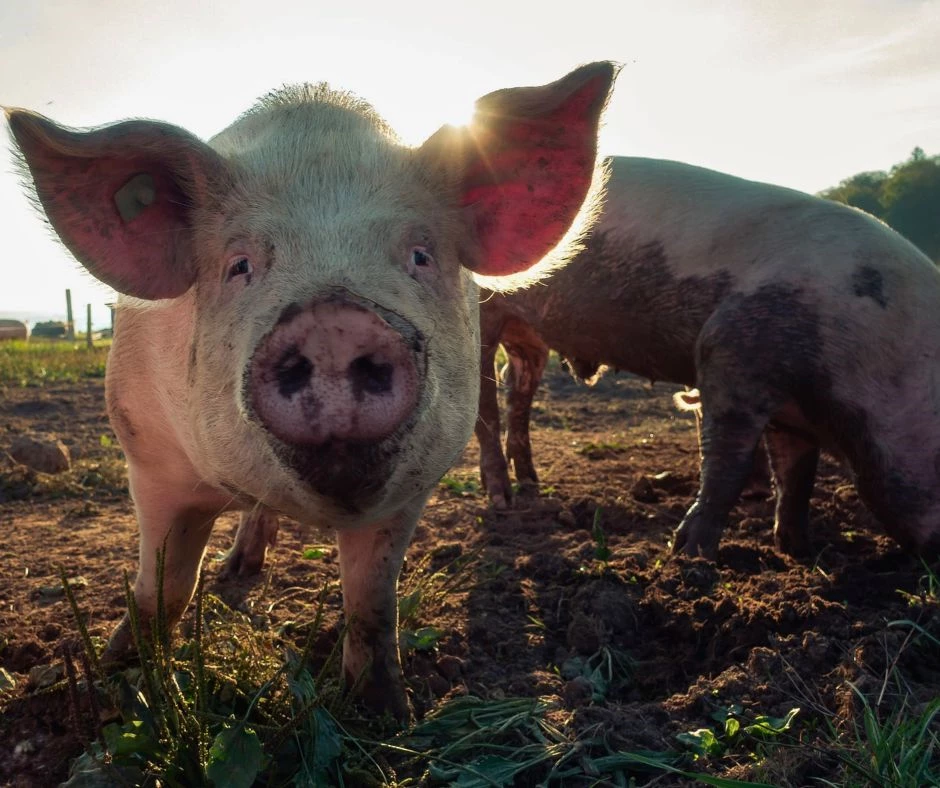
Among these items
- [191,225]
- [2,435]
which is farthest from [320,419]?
[2,435]

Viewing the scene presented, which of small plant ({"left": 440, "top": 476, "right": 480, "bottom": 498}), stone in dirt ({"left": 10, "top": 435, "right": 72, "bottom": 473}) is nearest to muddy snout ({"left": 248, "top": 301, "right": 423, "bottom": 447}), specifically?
small plant ({"left": 440, "top": 476, "right": 480, "bottom": 498})

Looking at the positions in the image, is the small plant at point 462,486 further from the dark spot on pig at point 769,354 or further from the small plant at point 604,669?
the small plant at point 604,669

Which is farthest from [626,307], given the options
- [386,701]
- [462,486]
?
[386,701]

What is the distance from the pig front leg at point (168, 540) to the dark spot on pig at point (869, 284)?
3.02 m

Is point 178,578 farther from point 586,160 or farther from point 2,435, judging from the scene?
point 2,435

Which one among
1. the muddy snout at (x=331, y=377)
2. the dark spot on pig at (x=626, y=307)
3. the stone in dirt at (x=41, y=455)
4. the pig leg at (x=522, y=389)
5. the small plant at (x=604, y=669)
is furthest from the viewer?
the pig leg at (x=522, y=389)

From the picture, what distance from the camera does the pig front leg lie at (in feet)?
9.02

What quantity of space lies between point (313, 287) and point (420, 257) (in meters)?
0.49

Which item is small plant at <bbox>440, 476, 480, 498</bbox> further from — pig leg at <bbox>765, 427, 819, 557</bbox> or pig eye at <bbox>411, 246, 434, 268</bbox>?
pig eye at <bbox>411, 246, 434, 268</bbox>

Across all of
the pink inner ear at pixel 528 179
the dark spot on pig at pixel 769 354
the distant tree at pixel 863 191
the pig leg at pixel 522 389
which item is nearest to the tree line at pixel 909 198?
the distant tree at pixel 863 191

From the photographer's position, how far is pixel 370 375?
180 cm

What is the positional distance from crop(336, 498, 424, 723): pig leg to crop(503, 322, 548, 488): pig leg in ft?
11.3

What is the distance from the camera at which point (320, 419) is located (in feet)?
5.70

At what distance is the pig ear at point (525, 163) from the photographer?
96.7 inches
